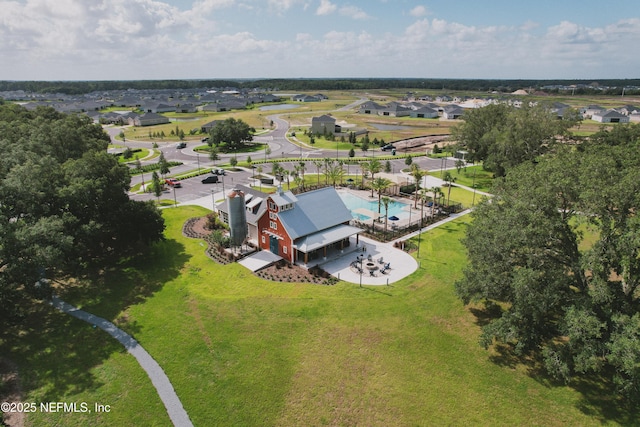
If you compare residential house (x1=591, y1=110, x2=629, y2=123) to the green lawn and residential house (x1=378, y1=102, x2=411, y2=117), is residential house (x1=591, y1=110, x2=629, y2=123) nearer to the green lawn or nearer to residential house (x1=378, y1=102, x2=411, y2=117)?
residential house (x1=378, y1=102, x2=411, y2=117)

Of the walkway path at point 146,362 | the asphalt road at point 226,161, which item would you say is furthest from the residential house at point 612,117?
the walkway path at point 146,362

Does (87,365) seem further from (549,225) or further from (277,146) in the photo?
(277,146)

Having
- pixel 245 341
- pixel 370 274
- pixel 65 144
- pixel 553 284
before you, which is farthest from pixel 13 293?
pixel 553 284

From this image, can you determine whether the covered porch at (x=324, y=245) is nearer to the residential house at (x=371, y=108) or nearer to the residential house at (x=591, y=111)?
the residential house at (x=371, y=108)

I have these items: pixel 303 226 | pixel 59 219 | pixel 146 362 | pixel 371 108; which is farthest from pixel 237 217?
pixel 371 108

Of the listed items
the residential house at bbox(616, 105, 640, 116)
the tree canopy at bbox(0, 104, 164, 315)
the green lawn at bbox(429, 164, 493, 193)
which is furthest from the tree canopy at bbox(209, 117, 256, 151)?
the residential house at bbox(616, 105, 640, 116)

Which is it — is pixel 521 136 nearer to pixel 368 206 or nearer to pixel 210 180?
pixel 368 206
